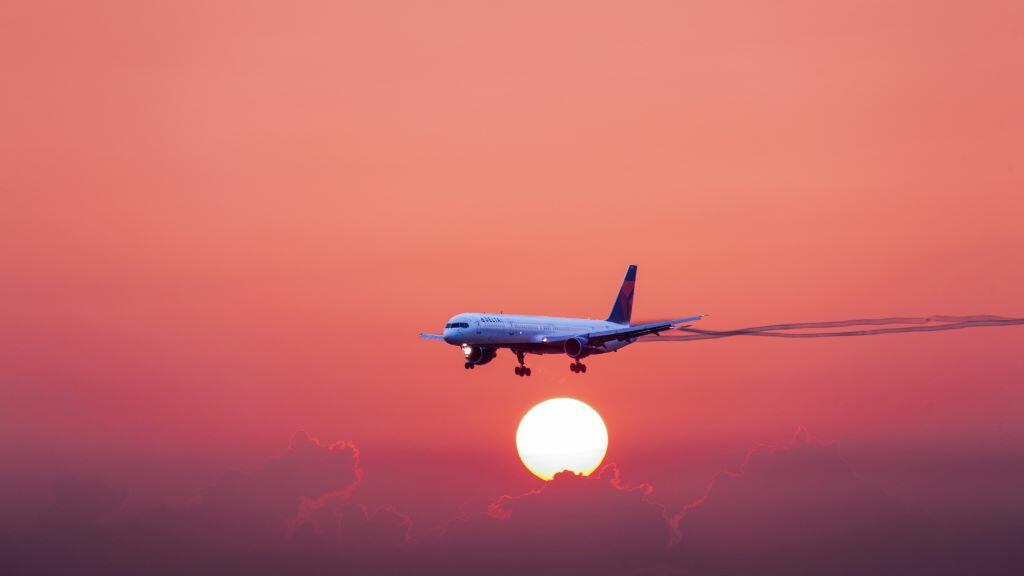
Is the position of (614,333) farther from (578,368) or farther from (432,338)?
(432,338)

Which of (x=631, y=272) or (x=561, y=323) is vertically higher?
(x=631, y=272)

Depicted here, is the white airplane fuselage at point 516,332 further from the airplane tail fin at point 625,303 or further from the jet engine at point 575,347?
the airplane tail fin at point 625,303

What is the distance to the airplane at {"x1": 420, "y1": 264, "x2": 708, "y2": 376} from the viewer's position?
139875 millimetres

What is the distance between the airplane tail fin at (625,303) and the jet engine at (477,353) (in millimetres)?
42079

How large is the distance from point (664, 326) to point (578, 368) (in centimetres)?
1549

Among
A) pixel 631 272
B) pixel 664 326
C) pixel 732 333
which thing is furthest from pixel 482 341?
pixel 631 272

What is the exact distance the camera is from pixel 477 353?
468 feet

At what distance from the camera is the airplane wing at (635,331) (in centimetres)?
13962

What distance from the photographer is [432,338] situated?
158 metres

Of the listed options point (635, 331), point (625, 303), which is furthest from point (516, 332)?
point (625, 303)

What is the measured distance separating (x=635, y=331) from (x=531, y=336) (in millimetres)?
13663

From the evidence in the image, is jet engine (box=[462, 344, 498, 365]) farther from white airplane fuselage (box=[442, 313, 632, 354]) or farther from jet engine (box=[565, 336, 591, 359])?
jet engine (box=[565, 336, 591, 359])

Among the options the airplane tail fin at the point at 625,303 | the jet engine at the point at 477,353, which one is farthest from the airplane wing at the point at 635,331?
the airplane tail fin at the point at 625,303

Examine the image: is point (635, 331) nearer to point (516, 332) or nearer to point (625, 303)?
point (516, 332)
